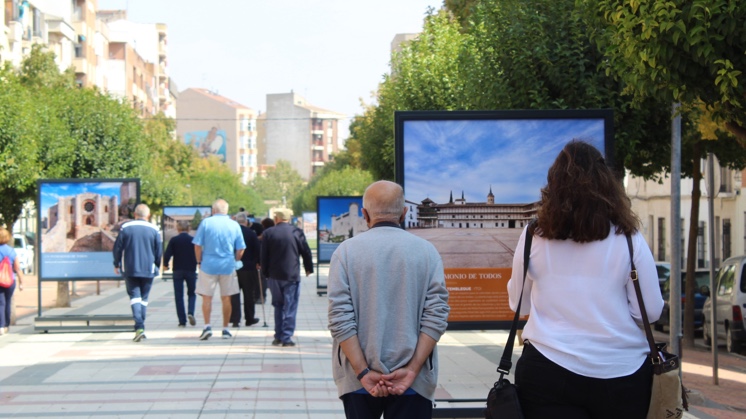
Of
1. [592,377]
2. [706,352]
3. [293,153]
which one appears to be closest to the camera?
[592,377]

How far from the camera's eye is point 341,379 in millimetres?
5180

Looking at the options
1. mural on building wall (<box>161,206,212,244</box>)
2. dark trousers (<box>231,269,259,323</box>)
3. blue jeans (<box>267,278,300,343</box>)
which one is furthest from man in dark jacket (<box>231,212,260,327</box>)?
mural on building wall (<box>161,206,212,244</box>)

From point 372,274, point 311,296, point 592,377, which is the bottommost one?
point 311,296

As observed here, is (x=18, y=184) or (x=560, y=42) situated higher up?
(x=560, y=42)

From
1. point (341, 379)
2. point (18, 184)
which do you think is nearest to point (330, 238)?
point (18, 184)

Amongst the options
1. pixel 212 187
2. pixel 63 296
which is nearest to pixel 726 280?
pixel 63 296

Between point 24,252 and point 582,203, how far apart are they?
44.7 m

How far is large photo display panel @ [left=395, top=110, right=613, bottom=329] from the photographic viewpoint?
8906 mm

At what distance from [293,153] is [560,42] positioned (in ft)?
610

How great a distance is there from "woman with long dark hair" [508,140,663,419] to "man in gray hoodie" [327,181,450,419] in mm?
821

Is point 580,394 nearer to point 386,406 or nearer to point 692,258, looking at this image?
point 386,406

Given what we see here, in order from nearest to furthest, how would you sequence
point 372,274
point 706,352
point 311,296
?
point 372,274
point 706,352
point 311,296

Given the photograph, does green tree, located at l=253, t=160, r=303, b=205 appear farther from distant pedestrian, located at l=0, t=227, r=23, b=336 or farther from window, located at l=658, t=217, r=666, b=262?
distant pedestrian, located at l=0, t=227, r=23, b=336

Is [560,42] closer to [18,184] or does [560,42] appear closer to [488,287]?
[488,287]
